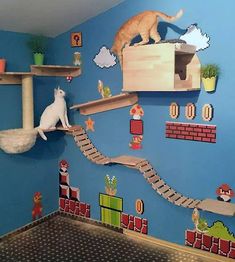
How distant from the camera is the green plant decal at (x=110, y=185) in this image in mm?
2436

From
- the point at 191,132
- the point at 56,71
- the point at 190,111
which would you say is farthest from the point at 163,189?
the point at 56,71

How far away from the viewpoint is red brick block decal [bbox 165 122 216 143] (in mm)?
1982

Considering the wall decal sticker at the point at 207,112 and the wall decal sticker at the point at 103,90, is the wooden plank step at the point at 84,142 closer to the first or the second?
the wall decal sticker at the point at 103,90

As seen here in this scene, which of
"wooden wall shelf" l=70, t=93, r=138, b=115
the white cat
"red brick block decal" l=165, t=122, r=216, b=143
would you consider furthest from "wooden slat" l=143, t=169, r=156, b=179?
the white cat

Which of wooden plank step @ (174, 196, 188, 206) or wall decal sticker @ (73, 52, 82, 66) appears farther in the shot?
wall decal sticker @ (73, 52, 82, 66)

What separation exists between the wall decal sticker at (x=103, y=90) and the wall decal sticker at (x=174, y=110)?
0.46 metres

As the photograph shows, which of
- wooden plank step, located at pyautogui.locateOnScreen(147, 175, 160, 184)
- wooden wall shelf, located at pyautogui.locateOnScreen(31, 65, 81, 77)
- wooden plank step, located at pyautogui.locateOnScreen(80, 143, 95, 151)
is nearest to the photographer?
wooden plank step, located at pyautogui.locateOnScreen(147, 175, 160, 184)

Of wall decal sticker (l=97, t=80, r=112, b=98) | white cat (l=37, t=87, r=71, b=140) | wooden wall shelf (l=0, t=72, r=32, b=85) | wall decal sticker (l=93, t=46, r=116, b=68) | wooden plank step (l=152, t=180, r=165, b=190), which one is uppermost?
wall decal sticker (l=93, t=46, r=116, b=68)

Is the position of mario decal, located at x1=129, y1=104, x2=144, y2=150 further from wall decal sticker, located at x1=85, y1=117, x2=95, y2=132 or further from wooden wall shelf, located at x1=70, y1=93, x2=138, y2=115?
wall decal sticker, located at x1=85, y1=117, x2=95, y2=132

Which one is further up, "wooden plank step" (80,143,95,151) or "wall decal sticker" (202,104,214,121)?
"wall decal sticker" (202,104,214,121)

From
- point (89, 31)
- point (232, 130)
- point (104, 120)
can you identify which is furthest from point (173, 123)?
point (89, 31)

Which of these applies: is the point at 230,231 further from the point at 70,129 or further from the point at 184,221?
the point at 70,129

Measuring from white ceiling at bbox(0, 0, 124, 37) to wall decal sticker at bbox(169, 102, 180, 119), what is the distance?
0.74 meters

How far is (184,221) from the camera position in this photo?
7.04 ft
